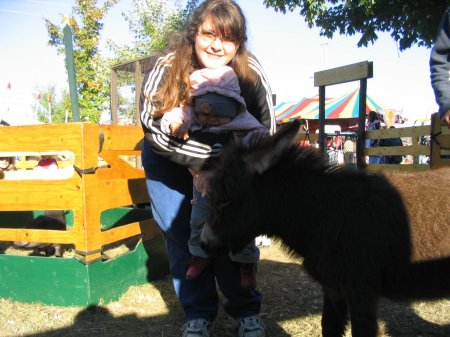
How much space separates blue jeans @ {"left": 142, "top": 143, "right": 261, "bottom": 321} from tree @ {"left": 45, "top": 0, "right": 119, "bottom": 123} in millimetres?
14472

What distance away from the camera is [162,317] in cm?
364

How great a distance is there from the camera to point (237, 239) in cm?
260

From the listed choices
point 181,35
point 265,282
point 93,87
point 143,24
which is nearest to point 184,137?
point 181,35

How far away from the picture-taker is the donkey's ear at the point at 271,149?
2357 millimetres

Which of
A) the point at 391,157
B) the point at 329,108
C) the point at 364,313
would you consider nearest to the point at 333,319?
the point at 364,313

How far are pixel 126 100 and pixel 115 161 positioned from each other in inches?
437

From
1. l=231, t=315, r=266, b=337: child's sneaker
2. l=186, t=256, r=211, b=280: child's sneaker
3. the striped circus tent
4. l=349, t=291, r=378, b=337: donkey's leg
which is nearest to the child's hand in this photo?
l=186, t=256, r=211, b=280: child's sneaker

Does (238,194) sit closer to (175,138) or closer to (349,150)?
(175,138)

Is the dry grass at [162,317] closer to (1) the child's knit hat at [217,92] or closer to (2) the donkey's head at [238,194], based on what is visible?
(2) the donkey's head at [238,194]

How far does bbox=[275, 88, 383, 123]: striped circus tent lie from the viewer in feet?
82.1

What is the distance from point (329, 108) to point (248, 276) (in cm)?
2496

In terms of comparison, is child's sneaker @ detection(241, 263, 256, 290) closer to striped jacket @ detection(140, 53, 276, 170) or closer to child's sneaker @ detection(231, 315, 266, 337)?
child's sneaker @ detection(231, 315, 266, 337)

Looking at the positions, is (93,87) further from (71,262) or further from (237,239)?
(237,239)

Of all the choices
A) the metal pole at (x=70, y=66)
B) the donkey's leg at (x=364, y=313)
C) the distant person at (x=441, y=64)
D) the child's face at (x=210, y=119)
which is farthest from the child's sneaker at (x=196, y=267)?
the metal pole at (x=70, y=66)
